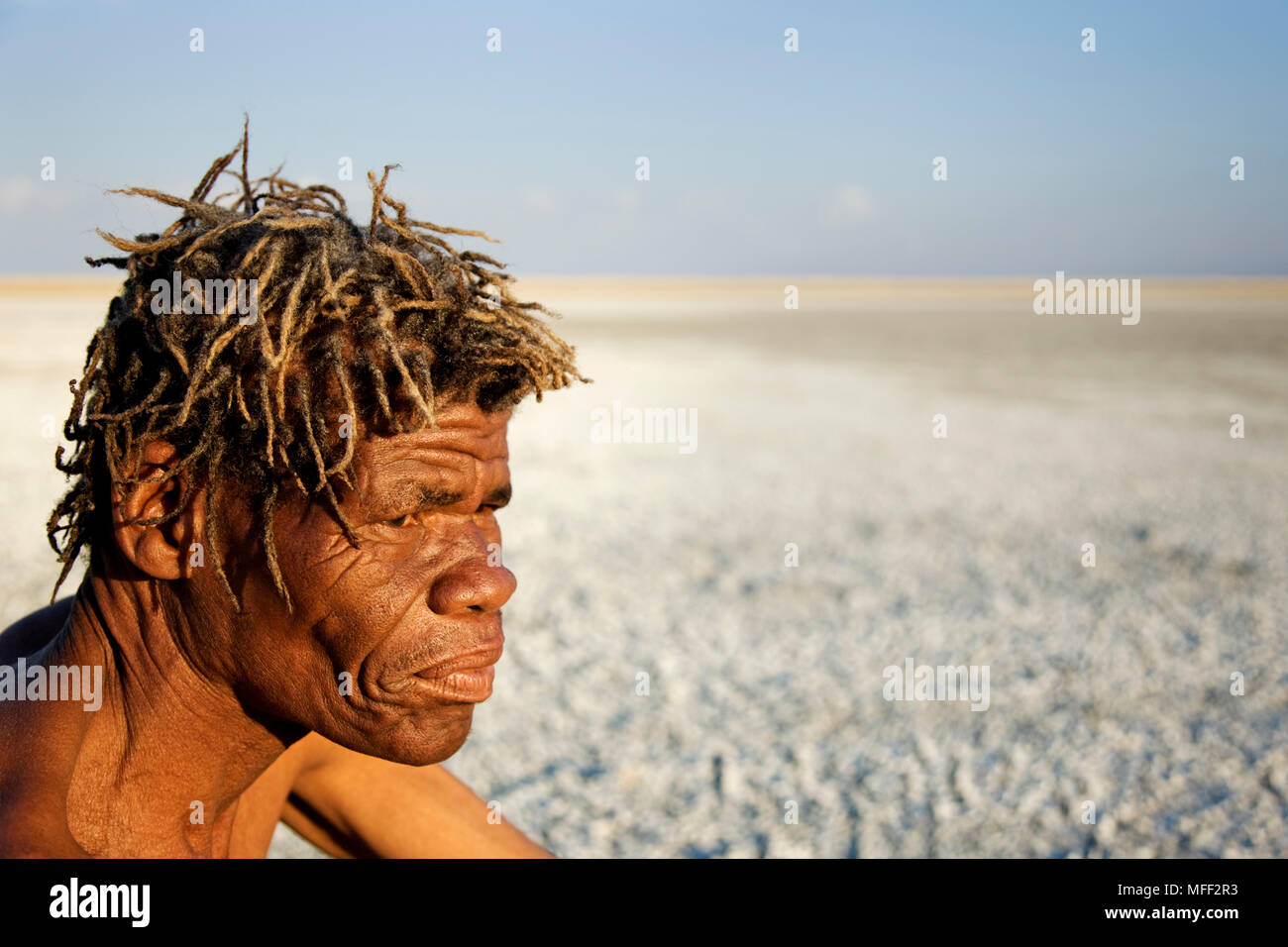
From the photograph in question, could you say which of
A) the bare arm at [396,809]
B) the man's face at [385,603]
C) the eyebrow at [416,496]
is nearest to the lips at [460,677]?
the man's face at [385,603]

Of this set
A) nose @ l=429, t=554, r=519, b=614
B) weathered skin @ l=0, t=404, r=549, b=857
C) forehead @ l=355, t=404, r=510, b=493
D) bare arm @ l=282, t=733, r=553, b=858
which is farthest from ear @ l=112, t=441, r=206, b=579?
bare arm @ l=282, t=733, r=553, b=858

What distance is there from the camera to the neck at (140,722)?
6.53 feet

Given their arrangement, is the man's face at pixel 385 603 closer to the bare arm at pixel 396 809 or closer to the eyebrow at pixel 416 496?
the eyebrow at pixel 416 496

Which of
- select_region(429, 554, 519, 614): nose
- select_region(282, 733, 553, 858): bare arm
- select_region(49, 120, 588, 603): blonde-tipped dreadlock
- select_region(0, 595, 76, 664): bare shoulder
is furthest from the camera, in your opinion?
select_region(282, 733, 553, 858): bare arm

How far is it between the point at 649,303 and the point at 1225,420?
46100mm

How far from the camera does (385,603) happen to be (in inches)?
76.2

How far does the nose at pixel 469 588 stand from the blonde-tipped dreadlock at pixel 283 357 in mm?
176

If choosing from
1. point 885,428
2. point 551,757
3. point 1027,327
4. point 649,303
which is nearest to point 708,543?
point 551,757

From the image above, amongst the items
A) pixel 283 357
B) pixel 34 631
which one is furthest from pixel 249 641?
pixel 34 631

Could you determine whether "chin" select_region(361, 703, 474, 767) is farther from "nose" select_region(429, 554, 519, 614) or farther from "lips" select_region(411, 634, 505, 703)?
"nose" select_region(429, 554, 519, 614)

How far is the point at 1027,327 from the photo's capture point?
35188 mm

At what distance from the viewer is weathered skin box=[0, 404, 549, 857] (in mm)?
1904

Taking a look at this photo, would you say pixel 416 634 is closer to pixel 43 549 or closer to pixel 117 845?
pixel 117 845

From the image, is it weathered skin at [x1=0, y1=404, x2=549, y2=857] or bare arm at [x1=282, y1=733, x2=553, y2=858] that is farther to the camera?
bare arm at [x1=282, y1=733, x2=553, y2=858]
